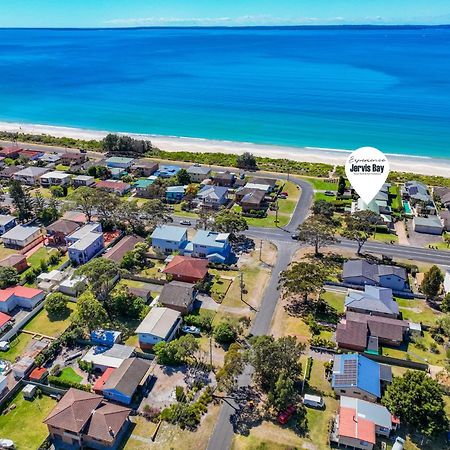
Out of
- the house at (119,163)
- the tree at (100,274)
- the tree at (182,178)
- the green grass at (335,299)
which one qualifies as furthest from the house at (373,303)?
the house at (119,163)

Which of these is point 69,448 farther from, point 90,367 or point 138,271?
point 138,271

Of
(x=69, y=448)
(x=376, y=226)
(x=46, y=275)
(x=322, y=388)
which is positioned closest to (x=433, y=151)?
(x=376, y=226)

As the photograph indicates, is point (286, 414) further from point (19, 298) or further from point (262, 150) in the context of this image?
point (262, 150)

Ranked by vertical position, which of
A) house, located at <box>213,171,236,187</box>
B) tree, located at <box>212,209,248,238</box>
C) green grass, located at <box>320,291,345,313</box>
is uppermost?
house, located at <box>213,171,236,187</box>

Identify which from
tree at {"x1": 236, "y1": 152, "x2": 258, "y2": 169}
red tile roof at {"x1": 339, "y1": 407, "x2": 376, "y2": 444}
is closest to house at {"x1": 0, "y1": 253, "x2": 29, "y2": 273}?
red tile roof at {"x1": 339, "y1": 407, "x2": 376, "y2": 444}

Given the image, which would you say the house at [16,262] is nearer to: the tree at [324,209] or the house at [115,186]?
the house at [115,186]

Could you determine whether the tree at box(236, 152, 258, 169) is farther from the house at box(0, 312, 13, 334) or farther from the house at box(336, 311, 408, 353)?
the house at box(0, 312, 13, 334)
